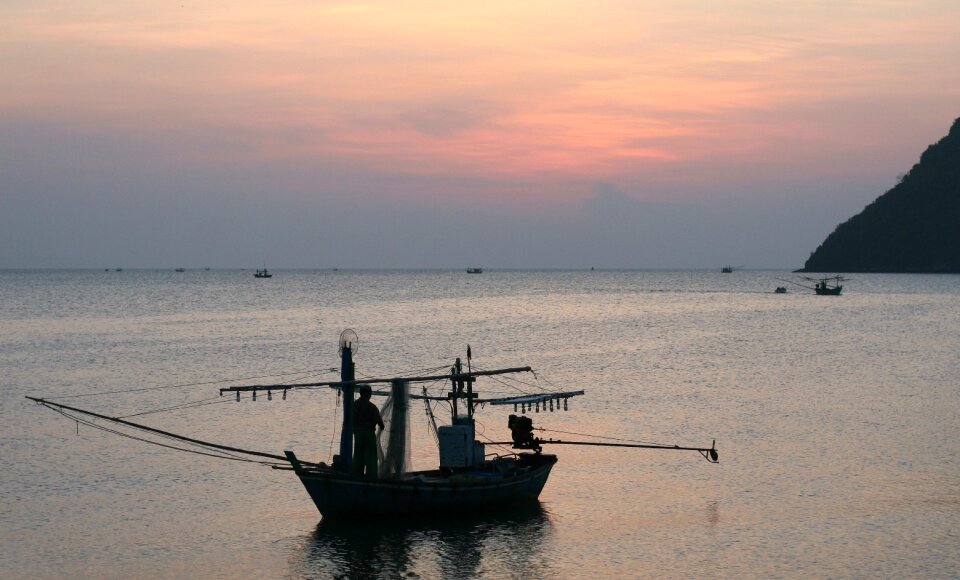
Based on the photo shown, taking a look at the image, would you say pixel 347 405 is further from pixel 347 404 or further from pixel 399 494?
pixel 399 494

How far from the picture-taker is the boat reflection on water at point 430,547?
23172 millimetres

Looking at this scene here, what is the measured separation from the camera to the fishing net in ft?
90.9

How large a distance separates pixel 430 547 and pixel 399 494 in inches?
82.7

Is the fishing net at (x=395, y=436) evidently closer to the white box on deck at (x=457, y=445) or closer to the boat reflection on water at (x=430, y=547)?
the white box on deck at (x=457, y=445)

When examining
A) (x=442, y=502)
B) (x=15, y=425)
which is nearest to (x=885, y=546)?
(x=442, y=502)

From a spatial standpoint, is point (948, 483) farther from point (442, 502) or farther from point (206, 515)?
point (206, 515)

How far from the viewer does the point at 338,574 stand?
23.0 m

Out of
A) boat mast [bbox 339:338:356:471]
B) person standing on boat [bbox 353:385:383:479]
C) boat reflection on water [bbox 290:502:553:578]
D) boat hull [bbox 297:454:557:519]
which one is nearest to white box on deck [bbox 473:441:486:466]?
boat hull [bbox 297:454:557:519]

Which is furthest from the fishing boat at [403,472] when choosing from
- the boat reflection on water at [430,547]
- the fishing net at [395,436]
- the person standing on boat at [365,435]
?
the boat reflection on water at [430,547]

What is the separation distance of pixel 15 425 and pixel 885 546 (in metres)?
32.0

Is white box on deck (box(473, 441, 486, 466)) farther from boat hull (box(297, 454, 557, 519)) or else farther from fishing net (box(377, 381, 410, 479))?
fishing net (box(377, 381, 410, 479))

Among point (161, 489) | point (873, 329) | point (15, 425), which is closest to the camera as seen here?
point (161, 489)

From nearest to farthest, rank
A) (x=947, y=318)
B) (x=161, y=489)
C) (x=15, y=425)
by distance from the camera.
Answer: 1. (x=161, y=489)
2. (x=15, y=425)
3. (x=947, y=318)

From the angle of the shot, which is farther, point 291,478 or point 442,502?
point 291,478
